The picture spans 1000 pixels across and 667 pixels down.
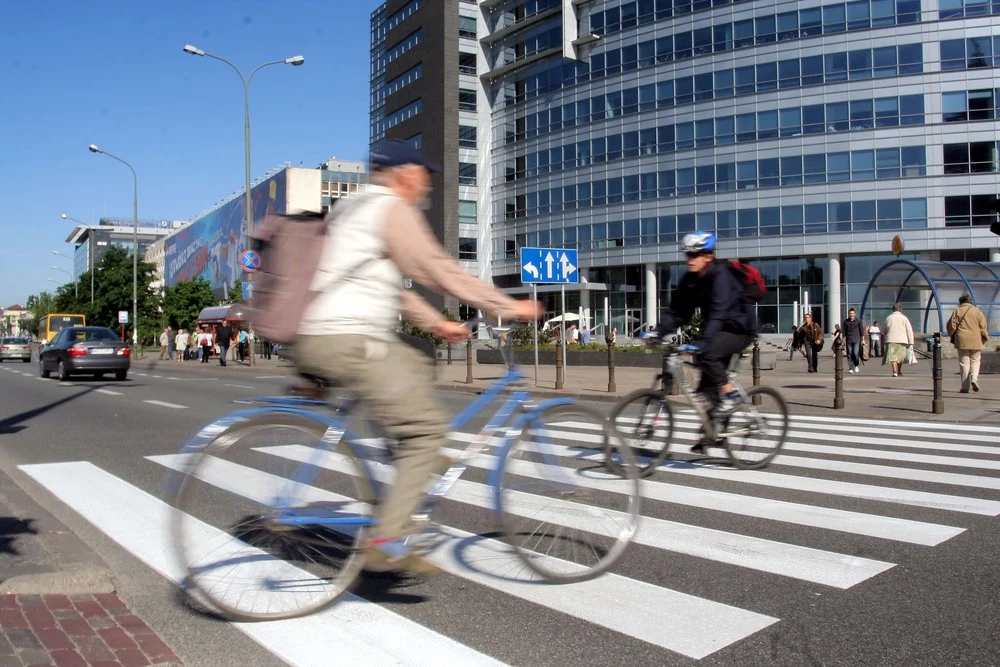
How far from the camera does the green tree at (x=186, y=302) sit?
63.3 m

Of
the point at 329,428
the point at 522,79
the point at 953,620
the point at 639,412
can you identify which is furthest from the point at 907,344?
the point at 522,79

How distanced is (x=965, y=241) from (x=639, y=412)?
150 ft

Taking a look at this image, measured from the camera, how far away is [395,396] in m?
3.47

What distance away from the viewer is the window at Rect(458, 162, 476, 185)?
66925 millimetres

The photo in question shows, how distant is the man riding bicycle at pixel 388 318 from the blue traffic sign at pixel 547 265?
1382 cm

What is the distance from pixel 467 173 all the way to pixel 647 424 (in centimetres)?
6200

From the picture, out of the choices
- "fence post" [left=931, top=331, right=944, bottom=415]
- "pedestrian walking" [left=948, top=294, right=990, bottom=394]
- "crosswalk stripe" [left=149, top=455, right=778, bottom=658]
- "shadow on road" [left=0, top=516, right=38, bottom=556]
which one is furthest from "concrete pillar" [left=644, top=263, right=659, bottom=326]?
"crosswalk stripe" [left=149, top=455, right=778, bottom=658]

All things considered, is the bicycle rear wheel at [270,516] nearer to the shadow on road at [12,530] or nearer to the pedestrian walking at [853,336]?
the shadow on road at [12,530]

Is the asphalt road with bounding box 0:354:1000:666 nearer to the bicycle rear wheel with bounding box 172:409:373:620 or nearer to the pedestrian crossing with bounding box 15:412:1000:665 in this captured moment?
the pedestrian crossing with bounding box 15:412:1000:665

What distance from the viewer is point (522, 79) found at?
64312 mm

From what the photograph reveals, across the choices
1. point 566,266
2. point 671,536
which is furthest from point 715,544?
point 566,266

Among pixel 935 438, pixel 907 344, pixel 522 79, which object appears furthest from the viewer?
pixel 522 79

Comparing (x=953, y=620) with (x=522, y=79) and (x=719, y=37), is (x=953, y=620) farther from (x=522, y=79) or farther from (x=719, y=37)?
(x=522, y=79)

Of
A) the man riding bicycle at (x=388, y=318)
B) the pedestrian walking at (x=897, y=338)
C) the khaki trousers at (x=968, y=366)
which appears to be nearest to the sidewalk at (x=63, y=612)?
the man riding bicycle at (x=388, y=318)
